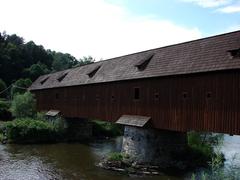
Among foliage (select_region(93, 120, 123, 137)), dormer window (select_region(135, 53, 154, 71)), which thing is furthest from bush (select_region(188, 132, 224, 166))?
foliage (select_region(93, 120, 123, 137))

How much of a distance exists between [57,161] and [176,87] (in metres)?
9.88

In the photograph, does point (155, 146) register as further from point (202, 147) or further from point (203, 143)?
point (203, 143)

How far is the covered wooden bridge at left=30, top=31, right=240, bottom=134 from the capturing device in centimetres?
1730

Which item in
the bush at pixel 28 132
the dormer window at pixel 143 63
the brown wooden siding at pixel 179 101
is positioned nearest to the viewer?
the brown wooden siding at pixel 179 101

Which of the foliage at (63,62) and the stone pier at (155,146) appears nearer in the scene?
the stone pier at (155,146)

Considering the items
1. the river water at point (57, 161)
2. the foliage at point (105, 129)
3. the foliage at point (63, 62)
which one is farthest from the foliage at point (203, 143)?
the foliage at point (63, 62)

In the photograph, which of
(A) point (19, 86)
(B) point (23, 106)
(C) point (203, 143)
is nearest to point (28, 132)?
(B) point (23, 106)

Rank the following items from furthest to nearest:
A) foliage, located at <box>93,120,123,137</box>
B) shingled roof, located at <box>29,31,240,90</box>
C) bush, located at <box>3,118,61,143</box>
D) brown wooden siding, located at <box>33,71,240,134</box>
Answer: foliage, located at <box>93,120,123,137</box> → bush, located at <box>3,118,61,143</box> → shingled roof, located at <box>29,31,240,90</box> → brown wooden siding, located at <box>33,71,240,134</box>

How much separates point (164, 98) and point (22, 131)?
1664cm

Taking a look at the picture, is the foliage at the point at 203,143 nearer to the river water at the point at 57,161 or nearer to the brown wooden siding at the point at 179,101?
the river water at the point at 57,161

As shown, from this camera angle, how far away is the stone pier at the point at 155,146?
71.2ft

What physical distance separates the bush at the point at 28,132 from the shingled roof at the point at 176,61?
6080 mm

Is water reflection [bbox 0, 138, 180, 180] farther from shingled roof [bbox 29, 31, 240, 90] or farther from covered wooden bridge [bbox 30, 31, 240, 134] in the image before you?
shingled roof [bbox 29, 31, 240, 90]

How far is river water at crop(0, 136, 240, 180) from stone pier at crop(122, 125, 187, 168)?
80.1 inches
